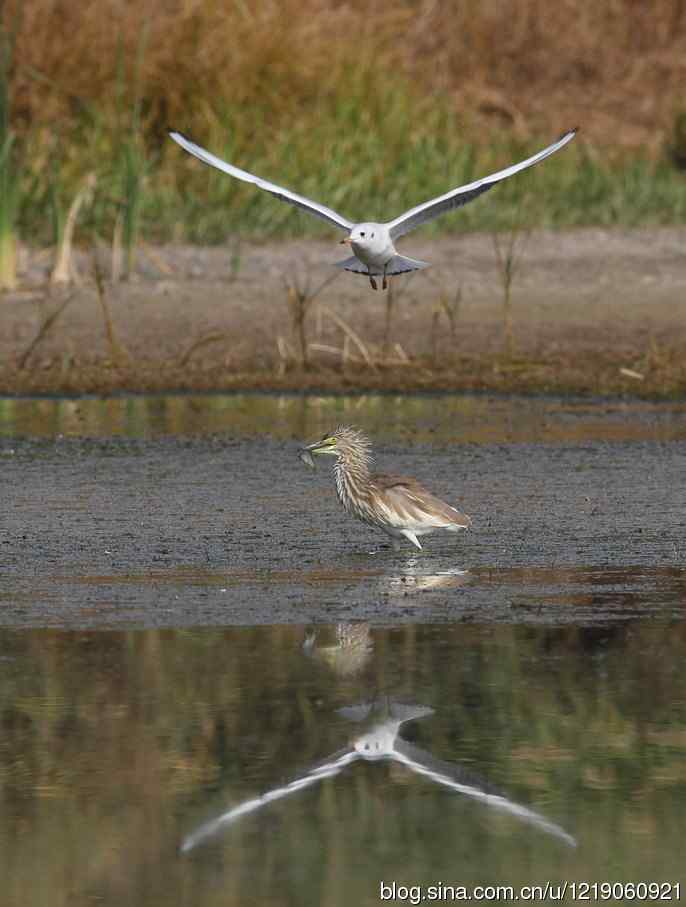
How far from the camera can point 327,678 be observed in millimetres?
6477

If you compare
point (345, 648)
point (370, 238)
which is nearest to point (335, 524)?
point (370, 238)

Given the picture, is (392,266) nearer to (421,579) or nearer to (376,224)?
(376,224)

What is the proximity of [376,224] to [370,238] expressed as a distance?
64mm

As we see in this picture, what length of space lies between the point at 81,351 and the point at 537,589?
6.94m

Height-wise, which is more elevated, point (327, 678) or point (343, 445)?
point (343, 445)

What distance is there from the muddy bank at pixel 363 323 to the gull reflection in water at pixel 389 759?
7.22m

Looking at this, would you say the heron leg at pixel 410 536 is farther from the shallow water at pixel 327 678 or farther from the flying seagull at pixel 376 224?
the flying seagull at pixel 376 224

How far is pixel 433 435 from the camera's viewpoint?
11.7m

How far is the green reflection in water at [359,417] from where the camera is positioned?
11.7 meters

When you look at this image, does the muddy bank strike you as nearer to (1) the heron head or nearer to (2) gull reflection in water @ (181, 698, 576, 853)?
(1) the heron head

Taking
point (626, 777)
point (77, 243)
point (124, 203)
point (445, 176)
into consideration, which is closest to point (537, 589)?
point (626, 777)

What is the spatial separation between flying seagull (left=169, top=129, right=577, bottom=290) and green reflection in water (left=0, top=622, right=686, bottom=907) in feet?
9.02

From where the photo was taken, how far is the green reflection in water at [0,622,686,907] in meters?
4.87

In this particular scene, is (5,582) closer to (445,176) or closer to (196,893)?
(196,893)
